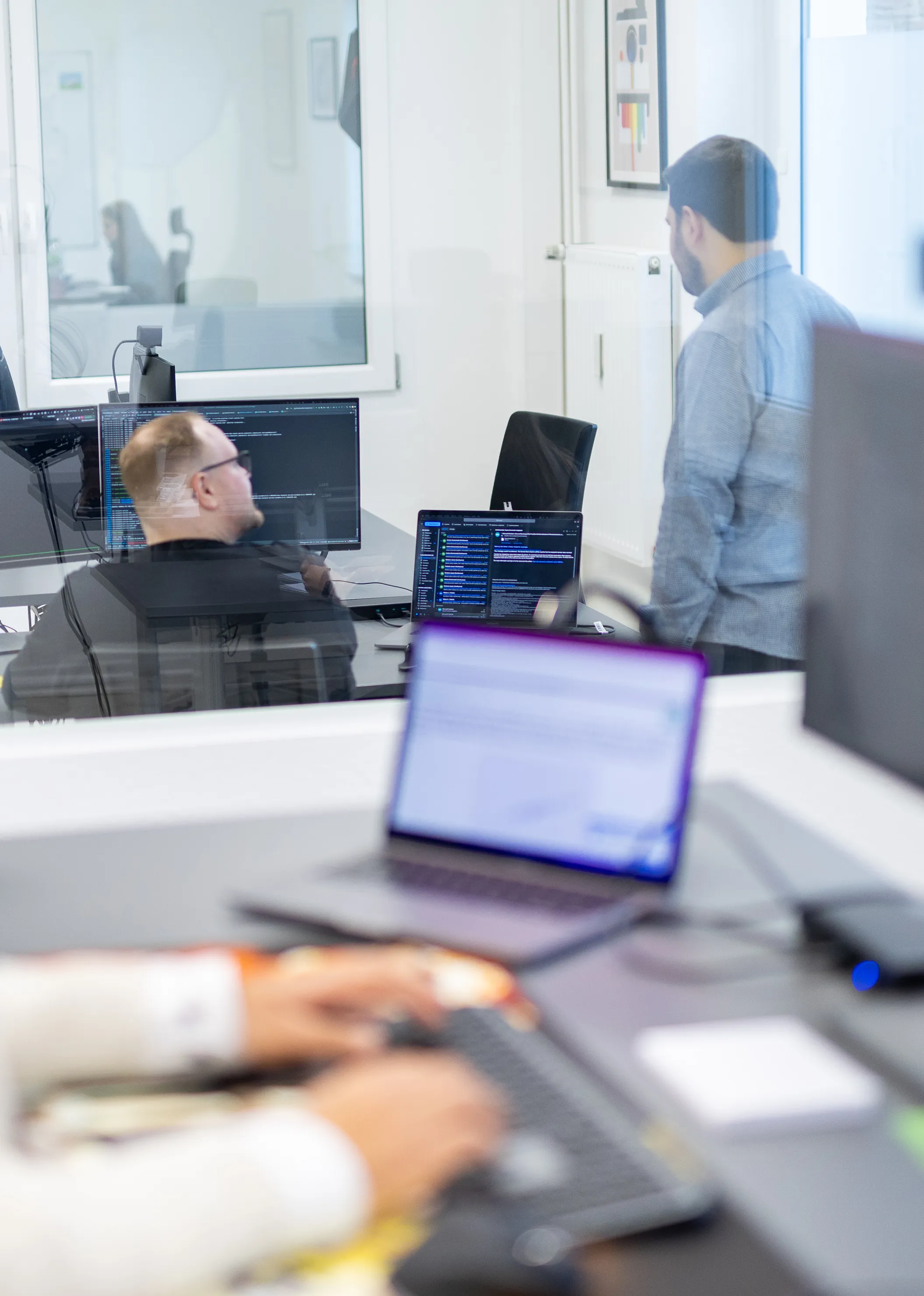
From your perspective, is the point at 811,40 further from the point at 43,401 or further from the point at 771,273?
the point at 43,401

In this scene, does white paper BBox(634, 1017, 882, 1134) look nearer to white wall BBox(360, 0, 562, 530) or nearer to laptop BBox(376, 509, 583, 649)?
laptop BBox(376, 509, 583, 649)

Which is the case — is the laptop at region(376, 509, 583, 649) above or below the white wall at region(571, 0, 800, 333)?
below

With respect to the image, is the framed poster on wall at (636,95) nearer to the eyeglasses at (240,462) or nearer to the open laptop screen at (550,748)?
the eyeglasses at (240,462)

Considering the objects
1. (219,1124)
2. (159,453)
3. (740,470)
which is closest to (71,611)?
(159,453)

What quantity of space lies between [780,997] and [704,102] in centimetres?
233

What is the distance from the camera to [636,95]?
2.80 meters

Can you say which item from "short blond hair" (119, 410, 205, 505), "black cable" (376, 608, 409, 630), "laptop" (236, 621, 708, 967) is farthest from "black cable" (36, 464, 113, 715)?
"laptop" (236, 621, 708, 967)

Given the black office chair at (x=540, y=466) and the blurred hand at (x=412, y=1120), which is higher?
the black office chair at (x=540, y=466)

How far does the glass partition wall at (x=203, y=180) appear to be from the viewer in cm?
252

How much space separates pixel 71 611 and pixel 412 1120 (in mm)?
2158

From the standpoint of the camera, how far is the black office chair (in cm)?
277

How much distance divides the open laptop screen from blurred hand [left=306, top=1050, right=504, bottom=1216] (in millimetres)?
325

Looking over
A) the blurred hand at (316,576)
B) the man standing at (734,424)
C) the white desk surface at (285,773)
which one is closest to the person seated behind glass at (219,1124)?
the white desk surface at (285,773)

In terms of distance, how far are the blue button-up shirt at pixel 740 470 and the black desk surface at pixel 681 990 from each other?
1685 mm
